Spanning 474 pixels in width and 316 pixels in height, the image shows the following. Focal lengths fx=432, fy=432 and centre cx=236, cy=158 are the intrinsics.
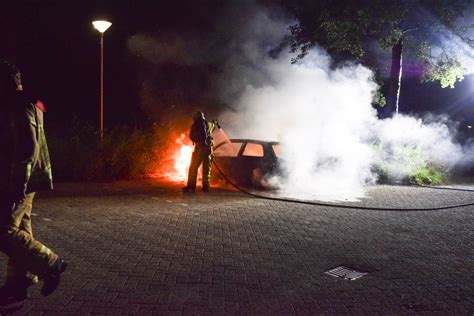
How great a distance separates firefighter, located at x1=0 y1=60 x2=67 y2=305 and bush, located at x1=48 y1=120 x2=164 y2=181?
26.4 ft

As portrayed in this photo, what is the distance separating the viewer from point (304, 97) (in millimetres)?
15664

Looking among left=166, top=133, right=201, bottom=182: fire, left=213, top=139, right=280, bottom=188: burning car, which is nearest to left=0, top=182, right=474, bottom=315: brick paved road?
left=213, top=139, right=280, bottom=188: burning car

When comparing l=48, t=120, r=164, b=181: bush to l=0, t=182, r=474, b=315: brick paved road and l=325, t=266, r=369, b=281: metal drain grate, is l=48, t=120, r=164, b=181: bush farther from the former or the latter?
l=325, t=266, r=369, b=281: metal drain grate

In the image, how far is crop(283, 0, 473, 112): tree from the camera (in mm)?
13227

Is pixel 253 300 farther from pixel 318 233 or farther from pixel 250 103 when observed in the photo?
pixel 250 103

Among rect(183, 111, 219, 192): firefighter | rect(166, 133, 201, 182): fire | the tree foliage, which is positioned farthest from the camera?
the tree foliage

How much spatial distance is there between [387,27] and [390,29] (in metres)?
0.23

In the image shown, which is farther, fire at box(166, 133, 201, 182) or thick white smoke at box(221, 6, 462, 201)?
fire at box(166, 133, 201, 182)

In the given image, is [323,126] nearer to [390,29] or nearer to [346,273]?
[390,29]

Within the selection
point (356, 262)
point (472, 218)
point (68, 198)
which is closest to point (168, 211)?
point (68, 198)

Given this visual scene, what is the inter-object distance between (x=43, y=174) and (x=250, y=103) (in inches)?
546

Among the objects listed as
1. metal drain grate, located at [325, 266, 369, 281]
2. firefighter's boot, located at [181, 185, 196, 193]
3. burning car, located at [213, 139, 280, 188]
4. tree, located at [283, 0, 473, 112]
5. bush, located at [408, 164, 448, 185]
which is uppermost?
tree, located at [283, 0, 473, 112]

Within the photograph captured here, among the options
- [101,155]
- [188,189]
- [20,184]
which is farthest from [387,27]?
[20,184]

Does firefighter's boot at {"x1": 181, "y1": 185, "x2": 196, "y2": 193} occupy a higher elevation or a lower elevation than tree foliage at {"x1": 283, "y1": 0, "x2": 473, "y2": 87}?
lower
